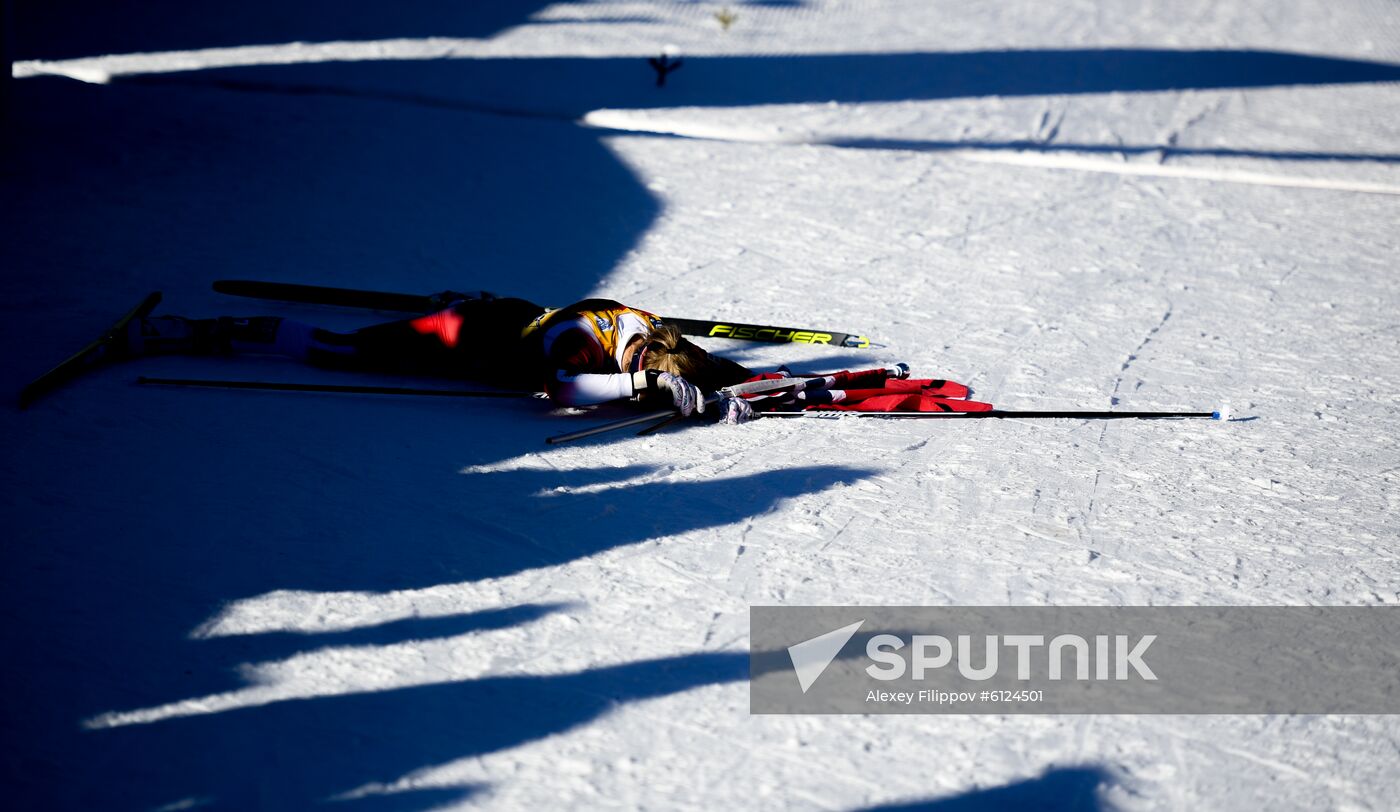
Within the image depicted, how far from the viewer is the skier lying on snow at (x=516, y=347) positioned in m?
4.45

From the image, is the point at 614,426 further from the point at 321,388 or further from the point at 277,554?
the point at 277,554

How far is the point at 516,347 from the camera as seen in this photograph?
4711 millimetres

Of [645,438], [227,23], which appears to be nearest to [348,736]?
[645,438]

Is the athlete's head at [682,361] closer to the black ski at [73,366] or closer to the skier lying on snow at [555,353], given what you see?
the skier lying on snow at [555,353]

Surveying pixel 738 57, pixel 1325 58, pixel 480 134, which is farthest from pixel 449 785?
pixel 1325 58

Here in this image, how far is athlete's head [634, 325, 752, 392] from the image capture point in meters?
4.54

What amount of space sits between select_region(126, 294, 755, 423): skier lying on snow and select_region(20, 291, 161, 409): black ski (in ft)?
0.28

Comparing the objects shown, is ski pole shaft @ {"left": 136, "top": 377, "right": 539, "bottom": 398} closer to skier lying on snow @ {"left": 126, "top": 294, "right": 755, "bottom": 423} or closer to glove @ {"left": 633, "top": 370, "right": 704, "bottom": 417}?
skier lying on snow @ {"left": 126, "top": 294, "right": 755, "bottom": 423}

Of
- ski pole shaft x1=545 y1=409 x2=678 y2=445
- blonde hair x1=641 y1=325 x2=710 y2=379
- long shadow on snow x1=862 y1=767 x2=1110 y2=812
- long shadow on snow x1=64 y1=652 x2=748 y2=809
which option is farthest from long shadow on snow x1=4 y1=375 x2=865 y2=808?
long shadow on snow x1=862 y1=767 x2=1110 y2=812

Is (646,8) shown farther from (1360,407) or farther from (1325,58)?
(1360,407)

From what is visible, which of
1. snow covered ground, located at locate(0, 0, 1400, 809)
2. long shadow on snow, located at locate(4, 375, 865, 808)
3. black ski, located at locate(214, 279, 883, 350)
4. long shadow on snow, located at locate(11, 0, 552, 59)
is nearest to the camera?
long shadow on snow, located at locate(4, 375, 865, 808)

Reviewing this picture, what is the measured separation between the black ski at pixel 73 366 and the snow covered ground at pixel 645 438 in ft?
0.38

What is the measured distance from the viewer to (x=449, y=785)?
2682 millimetres

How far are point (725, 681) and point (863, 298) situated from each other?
335 centimetres
